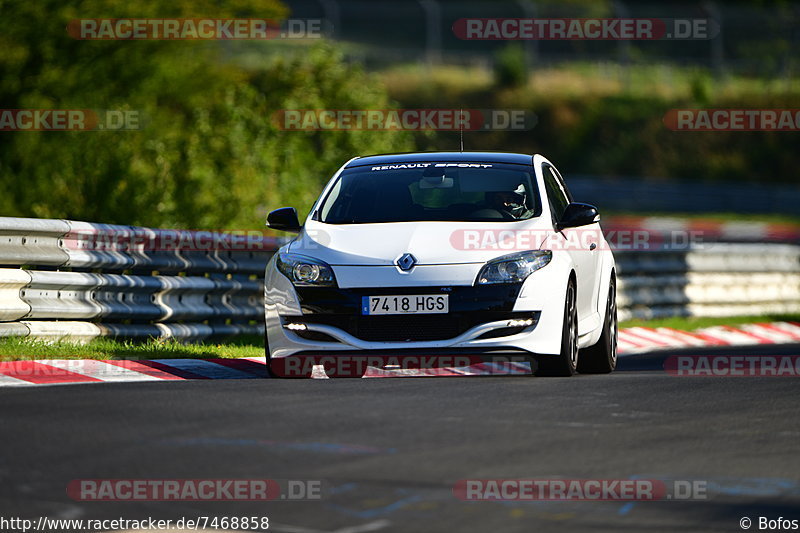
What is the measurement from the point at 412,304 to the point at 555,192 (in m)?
2.29

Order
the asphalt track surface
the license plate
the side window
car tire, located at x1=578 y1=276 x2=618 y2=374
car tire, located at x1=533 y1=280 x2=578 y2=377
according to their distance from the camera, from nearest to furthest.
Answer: the asphalt track surface → the license plate → car tire, located at x1=533 y1=280 x2=578 y2=377 → the side window → car tire, located at x1=578 y1=276 x2=618 y2=374

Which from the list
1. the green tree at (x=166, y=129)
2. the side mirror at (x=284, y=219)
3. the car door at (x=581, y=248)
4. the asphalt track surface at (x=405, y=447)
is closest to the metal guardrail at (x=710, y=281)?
the green tree at (x=166, y=129)

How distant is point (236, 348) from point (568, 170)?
52.2 m

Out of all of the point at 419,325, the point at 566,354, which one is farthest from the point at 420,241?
the point at 566,354

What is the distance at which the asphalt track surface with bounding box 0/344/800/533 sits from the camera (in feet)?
18.8

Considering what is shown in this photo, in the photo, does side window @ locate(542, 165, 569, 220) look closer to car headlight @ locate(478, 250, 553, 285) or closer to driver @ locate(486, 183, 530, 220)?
driver @ locate(486, 183, 530, 220)

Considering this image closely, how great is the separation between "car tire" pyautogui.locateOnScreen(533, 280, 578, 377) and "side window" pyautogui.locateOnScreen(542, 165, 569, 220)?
79 cm

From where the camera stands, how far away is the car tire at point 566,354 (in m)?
10.5

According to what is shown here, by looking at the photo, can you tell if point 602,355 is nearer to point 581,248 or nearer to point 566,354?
point 581,248

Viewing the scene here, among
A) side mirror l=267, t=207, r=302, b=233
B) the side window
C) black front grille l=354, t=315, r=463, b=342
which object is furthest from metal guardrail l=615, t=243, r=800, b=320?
black front grille l=354, t=315, r=463, b=342

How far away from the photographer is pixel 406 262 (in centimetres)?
1025

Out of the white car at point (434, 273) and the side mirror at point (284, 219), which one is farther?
the side mirror at point (284, 219)

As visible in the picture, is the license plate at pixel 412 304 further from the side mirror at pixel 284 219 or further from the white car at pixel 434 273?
the side mirror at pixel 284 219

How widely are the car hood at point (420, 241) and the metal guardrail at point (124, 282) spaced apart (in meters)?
1.93
